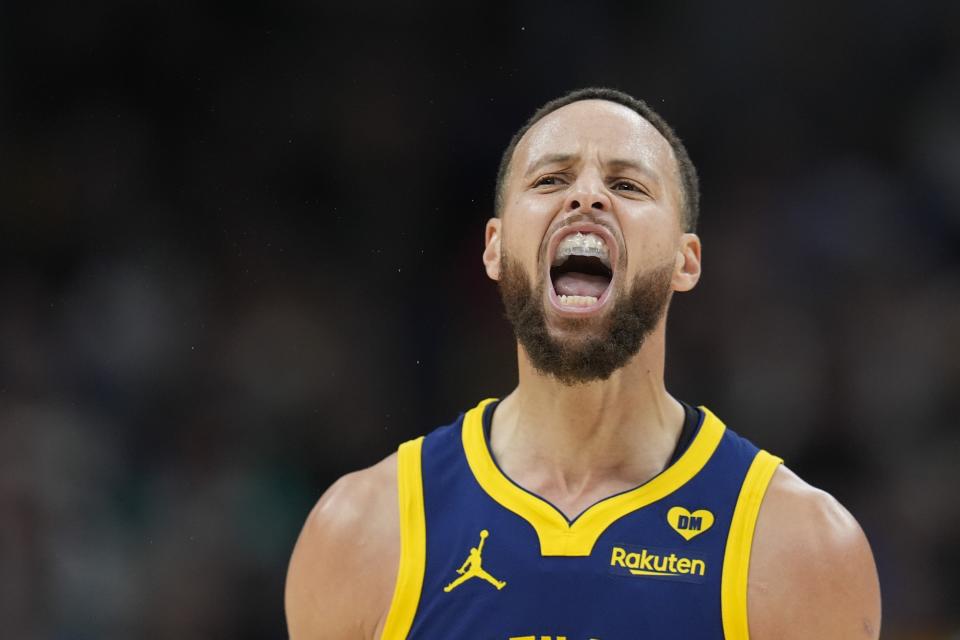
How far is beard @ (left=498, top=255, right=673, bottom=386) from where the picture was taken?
348cm

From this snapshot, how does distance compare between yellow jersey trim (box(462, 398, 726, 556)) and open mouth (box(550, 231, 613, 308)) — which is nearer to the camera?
yellow jersey trim (box(462, 398, 726, 556))

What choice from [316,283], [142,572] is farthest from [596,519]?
[316,283]

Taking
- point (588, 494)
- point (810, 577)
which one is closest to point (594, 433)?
point (588, 494)

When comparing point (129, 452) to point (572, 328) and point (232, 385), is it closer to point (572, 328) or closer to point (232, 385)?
point (232, 385)

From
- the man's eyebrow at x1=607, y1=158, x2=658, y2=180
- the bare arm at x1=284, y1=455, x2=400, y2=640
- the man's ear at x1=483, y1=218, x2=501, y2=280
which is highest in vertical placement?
the man's eyebrow at x1=607, y1=158, x2=658, y2=180

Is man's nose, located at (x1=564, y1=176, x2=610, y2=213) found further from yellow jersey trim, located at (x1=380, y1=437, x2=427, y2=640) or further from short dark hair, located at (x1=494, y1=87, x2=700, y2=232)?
yellow jersey trim, located at (x1=380, y1=437, x2=427, y2=640)

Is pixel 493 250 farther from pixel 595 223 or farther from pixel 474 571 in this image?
pixel 474 571

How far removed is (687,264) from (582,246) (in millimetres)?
418

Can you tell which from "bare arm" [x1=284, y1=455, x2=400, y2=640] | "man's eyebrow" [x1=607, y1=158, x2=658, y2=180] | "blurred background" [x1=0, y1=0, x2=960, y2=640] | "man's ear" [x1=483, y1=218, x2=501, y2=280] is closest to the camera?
"bare arm" [x1=284, y1=455, x2=400, y2=640]

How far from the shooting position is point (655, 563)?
3297 millimetres

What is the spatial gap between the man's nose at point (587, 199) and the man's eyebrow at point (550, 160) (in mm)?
113

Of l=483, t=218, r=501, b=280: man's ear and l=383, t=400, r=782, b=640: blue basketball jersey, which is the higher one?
l=483, t=218, r=501, b=280: man's ear

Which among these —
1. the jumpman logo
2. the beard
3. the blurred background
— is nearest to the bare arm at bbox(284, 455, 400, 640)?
the jumpman logo

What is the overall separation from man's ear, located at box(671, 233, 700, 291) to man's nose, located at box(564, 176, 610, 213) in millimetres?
294
